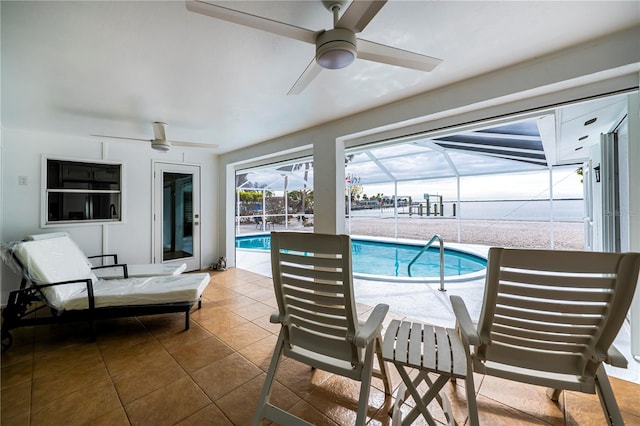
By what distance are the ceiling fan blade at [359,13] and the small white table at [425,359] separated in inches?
65.2

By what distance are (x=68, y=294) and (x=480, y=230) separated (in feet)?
38.5

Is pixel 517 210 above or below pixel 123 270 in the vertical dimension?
above

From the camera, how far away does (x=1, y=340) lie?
2404 mm

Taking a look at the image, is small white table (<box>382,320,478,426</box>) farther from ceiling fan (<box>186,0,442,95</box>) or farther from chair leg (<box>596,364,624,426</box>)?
ceiling fan (<box>186,0,442,95</box>)

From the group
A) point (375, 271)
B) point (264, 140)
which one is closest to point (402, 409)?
point (264, 140)

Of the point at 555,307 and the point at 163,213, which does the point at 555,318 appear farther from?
the point at 163,213

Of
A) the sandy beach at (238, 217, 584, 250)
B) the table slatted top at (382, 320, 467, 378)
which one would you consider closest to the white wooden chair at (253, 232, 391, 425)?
the table slatted top at (382, 320, 467, 378)

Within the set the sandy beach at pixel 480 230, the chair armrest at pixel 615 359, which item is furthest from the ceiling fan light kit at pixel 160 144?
the sandy beach at pixel 480 230

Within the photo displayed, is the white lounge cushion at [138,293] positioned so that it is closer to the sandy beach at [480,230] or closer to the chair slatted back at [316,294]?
the chair slatted back at [316,294]

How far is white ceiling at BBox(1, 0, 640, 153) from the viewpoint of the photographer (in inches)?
59.9

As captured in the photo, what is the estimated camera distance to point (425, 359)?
1.32 m

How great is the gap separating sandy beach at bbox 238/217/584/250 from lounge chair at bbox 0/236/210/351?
18.2 ft

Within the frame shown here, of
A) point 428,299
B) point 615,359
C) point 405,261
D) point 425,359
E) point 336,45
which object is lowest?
point 405,261

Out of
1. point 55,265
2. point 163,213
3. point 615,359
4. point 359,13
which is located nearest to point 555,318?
point 615,359
